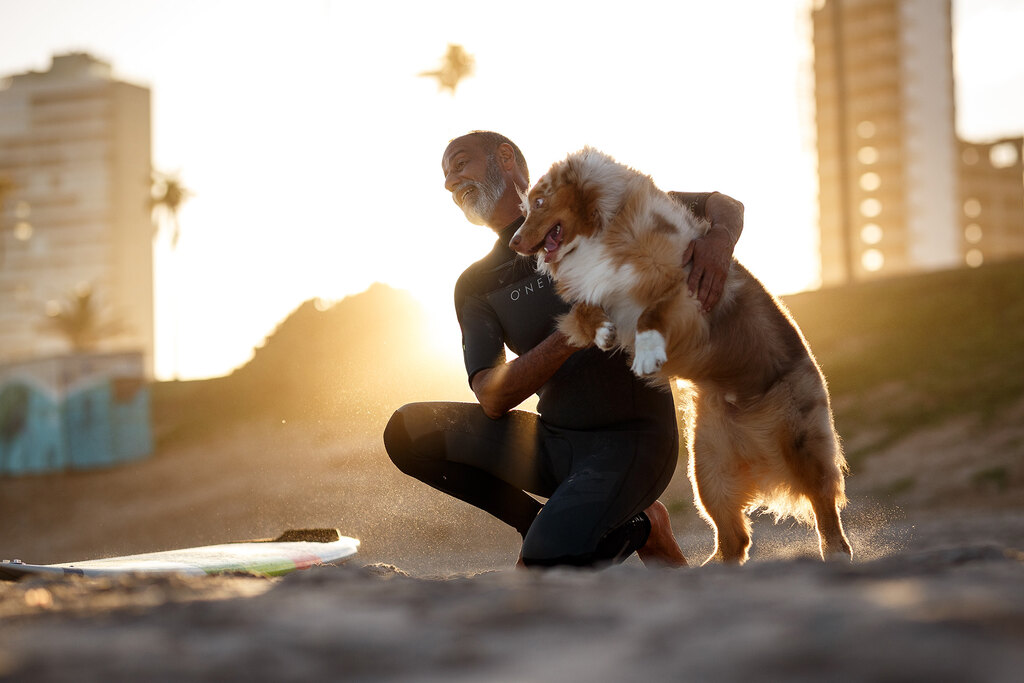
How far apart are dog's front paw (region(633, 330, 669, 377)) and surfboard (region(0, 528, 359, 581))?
2253mm

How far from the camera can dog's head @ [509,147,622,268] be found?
4.37 m

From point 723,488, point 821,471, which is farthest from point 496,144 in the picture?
point 821,471

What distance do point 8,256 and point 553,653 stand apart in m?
102

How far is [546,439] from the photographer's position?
451 centimetres

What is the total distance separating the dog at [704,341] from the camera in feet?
13.3

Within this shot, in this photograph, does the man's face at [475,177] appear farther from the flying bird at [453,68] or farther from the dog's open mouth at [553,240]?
→ the flying bird at [453,68]

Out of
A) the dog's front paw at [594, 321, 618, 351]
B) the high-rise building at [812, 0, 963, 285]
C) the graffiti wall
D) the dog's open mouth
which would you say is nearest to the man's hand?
the dog's front paw at [594, 321, 618, 351]

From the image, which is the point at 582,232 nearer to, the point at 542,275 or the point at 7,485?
the point at 542,275

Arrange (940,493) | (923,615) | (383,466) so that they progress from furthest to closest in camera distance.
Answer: (940,493) < (383,466) < (923,615)

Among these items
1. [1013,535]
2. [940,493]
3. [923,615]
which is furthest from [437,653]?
[940,493]

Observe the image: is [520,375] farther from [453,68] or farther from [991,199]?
[991,199]

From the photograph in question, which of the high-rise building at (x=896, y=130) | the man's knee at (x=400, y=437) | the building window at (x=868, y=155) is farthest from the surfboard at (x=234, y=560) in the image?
the building window at (x=868, y=155)

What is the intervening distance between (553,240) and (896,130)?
78.8m

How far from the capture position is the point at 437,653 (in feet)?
5.18
